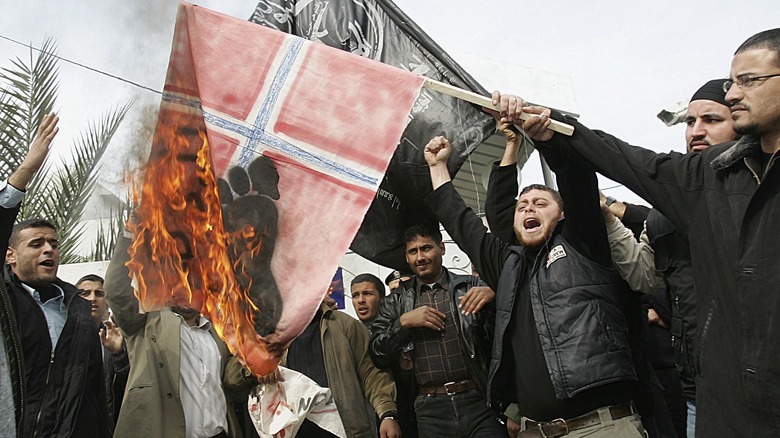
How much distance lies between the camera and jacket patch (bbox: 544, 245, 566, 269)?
367 cm

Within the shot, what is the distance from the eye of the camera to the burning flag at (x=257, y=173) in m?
3.46

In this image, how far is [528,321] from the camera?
3732mm

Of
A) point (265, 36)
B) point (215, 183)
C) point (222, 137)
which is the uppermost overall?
point (265, 36)

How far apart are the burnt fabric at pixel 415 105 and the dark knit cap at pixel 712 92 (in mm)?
1527

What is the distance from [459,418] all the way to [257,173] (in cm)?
203

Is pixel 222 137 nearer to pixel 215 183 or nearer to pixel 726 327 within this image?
pixel 215 183

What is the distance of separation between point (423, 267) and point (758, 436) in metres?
2.78

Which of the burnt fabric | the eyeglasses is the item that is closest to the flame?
the burnt fabric

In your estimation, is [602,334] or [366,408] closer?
[602,334]

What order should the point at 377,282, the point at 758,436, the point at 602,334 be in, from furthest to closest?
1. the point at 377,282
2. the point at 602,334
3. the point at 758,436

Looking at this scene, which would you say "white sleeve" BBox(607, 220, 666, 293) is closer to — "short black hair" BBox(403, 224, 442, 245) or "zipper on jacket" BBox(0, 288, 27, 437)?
"short black hair" BBox(403, 224, 442, 245)

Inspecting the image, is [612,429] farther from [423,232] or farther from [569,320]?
[423,232]

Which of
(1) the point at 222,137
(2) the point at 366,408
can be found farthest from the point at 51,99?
(2) the point at 366,408

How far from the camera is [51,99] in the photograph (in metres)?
4.80
